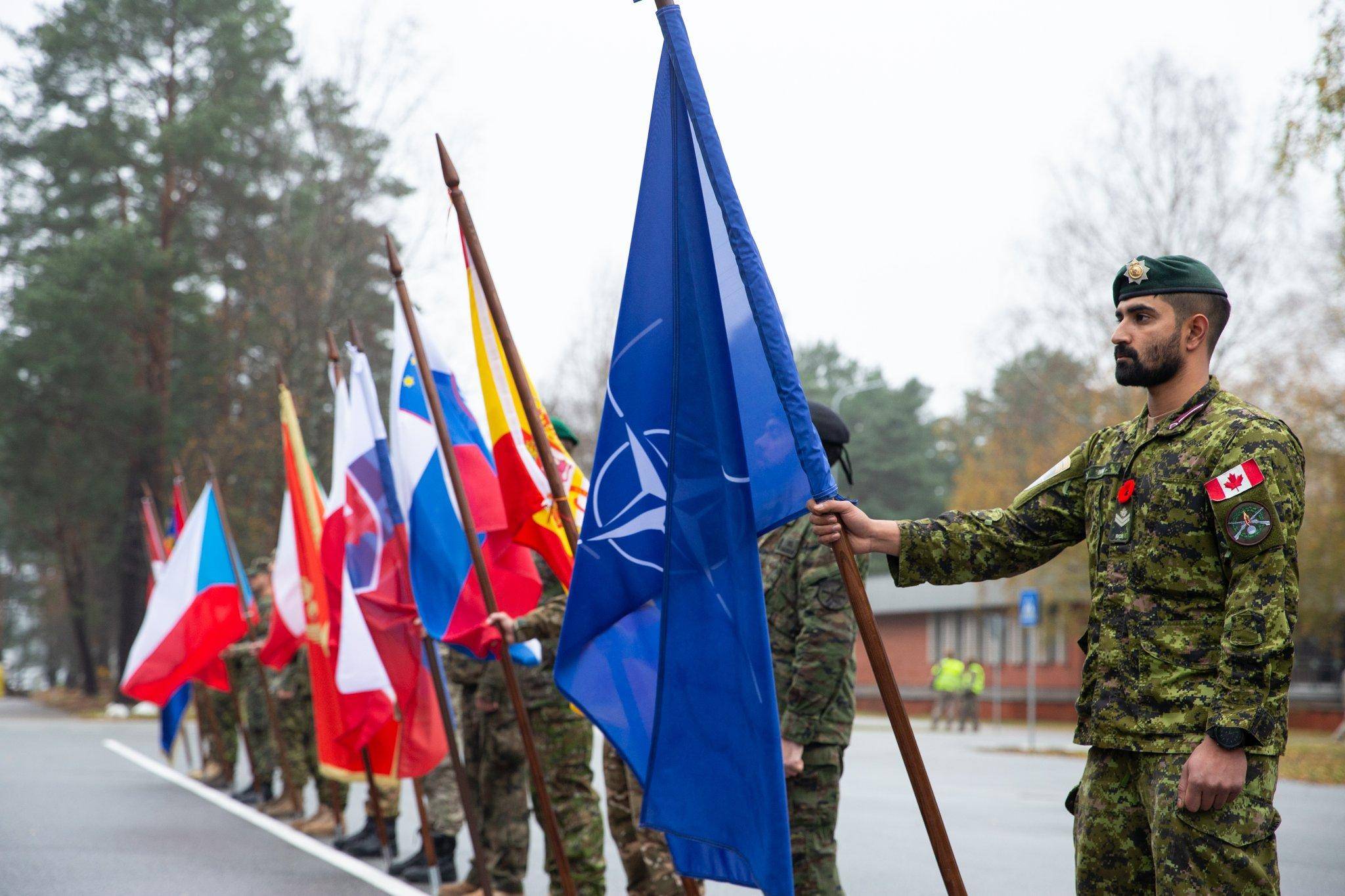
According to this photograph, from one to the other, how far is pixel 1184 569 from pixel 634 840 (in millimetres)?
3699

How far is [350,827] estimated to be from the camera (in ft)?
35.9

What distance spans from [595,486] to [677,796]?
1059mm

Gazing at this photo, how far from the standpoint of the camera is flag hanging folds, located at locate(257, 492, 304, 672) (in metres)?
10.4

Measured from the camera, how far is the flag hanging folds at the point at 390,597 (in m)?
7.66

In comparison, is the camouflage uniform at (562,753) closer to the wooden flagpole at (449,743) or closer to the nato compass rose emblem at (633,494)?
the wooden flagpole at (449,743)

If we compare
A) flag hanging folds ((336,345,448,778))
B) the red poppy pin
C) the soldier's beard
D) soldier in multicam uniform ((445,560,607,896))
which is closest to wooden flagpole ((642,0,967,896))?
the red poppy pin

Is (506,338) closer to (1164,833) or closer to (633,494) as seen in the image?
(633,494)

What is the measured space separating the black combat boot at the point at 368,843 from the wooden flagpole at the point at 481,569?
8.47ft

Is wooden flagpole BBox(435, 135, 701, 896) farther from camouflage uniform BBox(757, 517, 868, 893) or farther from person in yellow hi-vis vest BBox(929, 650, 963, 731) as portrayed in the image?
person in yellow hi-vis vest BBox(929, 650, 963, 731)

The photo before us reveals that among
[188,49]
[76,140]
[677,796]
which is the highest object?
[188,49]

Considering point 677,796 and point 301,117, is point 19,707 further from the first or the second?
point 677,796

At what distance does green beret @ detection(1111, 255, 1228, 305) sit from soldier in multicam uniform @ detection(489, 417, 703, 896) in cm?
308

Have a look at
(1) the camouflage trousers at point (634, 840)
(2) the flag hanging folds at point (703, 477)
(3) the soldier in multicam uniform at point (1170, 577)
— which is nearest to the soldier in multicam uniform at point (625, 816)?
(1) the camouflage trousers at point (634, 840)

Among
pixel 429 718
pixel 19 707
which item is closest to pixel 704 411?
pixel 429 718
